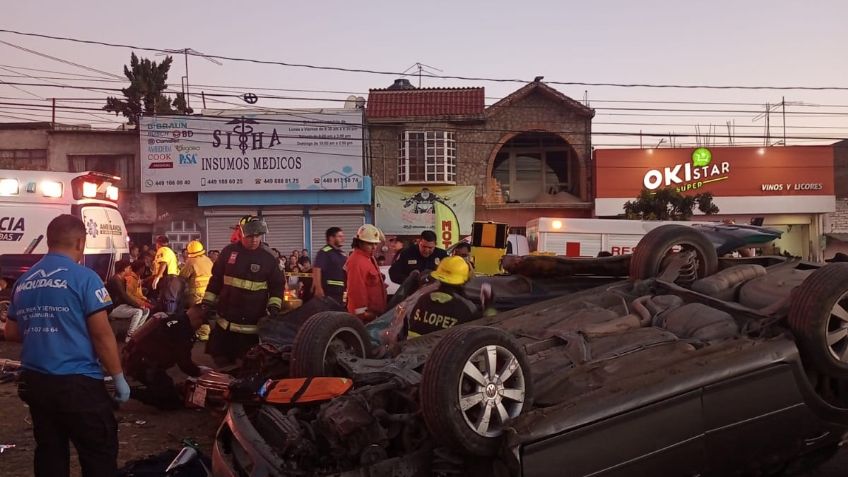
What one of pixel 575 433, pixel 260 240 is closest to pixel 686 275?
pixel 575 433

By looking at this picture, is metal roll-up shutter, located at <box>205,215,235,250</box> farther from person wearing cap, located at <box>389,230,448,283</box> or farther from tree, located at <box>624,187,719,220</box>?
person wearing cap, located at <box>389,230,448,283</box>

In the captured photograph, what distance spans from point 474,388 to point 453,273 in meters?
1.74

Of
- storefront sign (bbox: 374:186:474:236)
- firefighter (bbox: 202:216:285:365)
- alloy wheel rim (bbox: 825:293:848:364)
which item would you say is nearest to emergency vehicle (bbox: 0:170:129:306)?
firefighter (bbox: 202:216:285:365)

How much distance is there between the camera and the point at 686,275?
496 cm

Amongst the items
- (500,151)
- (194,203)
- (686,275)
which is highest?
(500,151)

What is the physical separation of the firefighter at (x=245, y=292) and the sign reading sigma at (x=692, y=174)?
2251cm

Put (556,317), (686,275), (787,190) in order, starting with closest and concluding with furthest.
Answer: (556,317) < (686,275) < (787,190)

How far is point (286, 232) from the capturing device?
24891 mm

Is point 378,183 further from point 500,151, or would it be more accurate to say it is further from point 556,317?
point 556,317

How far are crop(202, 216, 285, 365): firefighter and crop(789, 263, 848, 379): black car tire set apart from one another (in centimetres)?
399

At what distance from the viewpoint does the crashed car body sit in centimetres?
315

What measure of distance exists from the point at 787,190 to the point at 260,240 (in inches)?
992

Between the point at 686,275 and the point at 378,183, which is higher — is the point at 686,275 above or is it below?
below

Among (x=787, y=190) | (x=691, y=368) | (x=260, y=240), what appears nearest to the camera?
(x=691, y=368)
